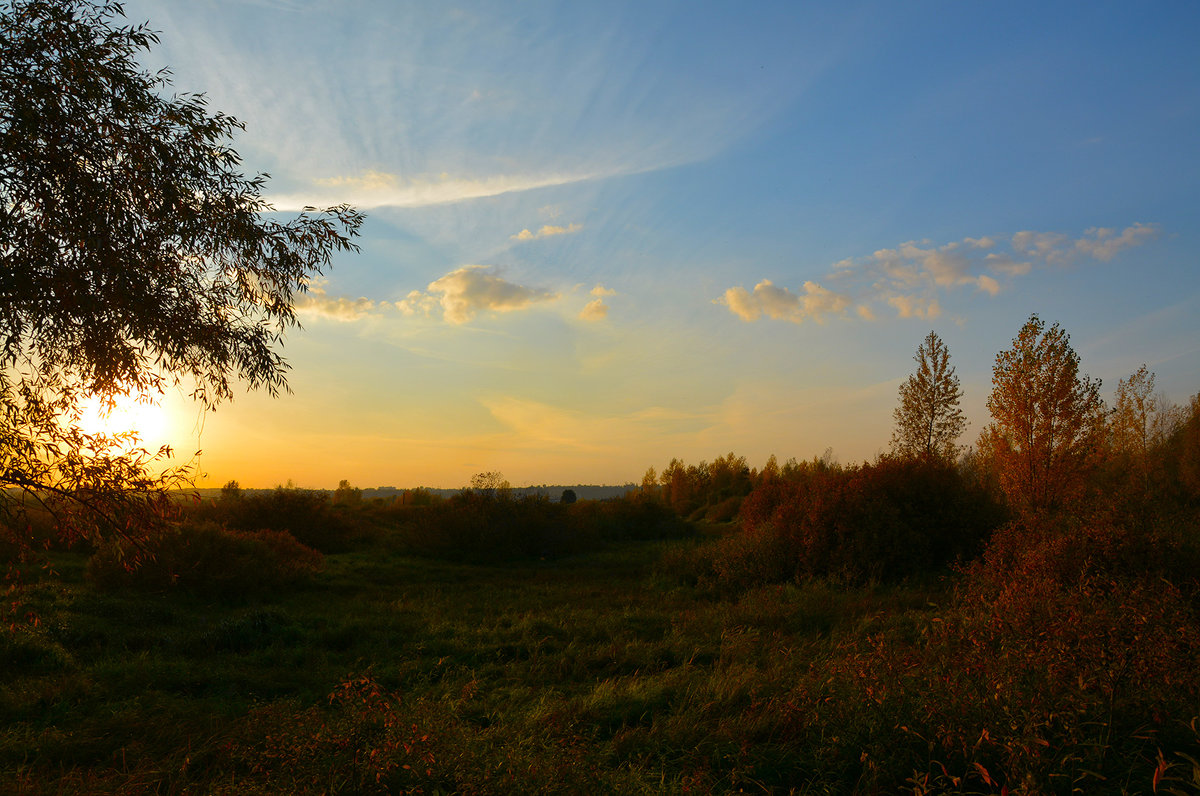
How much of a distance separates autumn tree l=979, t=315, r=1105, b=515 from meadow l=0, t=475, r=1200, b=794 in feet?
30.9

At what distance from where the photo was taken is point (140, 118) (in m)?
5.86

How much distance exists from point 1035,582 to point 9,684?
11509 millimetres

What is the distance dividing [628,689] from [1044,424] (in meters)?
19.3

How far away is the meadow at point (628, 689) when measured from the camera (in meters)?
4.42

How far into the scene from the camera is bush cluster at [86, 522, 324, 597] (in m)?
13.4

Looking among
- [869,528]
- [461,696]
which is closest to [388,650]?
[461,696]

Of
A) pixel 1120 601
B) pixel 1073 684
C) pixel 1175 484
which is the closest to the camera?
pixel 1073 684

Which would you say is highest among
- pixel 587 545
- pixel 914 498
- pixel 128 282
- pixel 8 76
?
pixel 8 76

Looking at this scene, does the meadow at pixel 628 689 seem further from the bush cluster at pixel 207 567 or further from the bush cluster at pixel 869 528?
the bush cluster at pixel 869 528

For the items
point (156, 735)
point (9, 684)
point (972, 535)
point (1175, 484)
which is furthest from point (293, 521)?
point (1175, 484)

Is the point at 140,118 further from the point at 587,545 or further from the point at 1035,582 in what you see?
the point at 587,545

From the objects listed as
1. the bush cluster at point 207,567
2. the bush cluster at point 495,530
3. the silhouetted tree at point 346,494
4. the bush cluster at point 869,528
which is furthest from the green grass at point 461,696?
the silhouetted tree at point 346,494

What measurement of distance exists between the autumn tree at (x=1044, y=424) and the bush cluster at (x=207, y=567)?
20.4 m

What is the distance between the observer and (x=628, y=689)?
6836 millimetres
